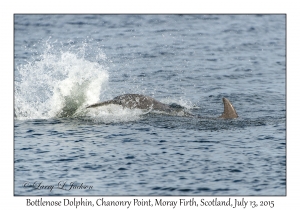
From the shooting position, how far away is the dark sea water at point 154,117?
1493 centimetres

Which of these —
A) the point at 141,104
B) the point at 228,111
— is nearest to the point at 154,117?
the point at 141,104

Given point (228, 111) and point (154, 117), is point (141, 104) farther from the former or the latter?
point (228, 111)

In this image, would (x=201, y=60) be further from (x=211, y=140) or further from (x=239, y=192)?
(x=239, y=192)

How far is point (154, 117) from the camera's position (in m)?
20.4

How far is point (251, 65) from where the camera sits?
104ft

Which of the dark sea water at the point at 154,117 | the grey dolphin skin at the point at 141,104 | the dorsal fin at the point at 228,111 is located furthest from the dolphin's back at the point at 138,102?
the dorsal fin at the point at 228,111

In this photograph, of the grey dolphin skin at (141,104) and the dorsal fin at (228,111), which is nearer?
the dorsal fin at (228,111)

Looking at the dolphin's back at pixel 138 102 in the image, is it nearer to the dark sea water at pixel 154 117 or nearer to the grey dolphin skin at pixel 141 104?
the grey dolphin skin at pixel 141 104

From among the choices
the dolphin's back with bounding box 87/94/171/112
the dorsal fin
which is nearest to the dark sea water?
the dolphin's back with bounding box 87/94/171/112

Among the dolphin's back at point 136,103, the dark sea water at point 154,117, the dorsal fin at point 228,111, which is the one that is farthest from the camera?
the dolphin's back at point 136,103

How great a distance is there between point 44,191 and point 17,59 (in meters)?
18.7

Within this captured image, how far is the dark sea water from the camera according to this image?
1493 centimetres

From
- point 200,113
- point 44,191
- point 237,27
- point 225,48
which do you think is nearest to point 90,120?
point 200,113

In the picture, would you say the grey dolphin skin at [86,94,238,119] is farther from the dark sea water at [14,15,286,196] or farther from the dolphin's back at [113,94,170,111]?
the dark sea water at [14,15,286,196]
